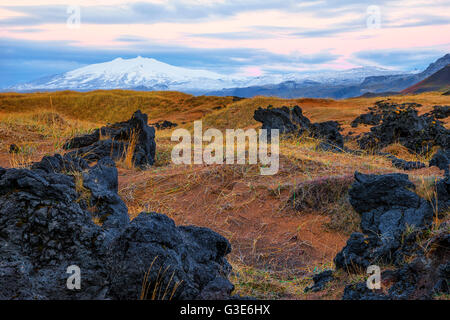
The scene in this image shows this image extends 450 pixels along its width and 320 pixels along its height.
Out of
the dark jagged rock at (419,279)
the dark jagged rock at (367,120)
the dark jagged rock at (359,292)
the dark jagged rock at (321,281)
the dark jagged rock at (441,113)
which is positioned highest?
the dark jagged rock at (441,113)

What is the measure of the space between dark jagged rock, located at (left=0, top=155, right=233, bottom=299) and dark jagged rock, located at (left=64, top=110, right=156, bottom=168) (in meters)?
4.14

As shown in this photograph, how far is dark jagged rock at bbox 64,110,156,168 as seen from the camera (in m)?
7.08

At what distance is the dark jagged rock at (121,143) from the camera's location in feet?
23.2

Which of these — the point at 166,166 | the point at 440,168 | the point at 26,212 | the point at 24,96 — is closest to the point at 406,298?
the point at 26,212

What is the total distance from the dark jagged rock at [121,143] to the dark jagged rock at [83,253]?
4142mm

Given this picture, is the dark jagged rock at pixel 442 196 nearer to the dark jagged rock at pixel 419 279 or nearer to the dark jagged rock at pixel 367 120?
the dark jagged rock at pixel 419 279

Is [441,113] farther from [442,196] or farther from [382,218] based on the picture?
[382,218]

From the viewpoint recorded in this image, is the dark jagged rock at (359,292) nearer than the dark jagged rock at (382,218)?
Yes

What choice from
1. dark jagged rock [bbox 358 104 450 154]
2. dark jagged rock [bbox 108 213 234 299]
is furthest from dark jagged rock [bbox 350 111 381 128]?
dark jagged rock [bbox 108 213 234 299]

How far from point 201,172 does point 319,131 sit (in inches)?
201

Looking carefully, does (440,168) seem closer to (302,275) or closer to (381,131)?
(302,275)

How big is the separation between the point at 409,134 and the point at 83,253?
10170 millimetres

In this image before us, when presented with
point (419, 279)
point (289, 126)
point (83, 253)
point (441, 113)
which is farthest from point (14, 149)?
point (441, 113)

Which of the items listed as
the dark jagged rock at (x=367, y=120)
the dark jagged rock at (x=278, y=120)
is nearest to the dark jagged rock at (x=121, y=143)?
the dark jagged rock at (x=278, y=120)
